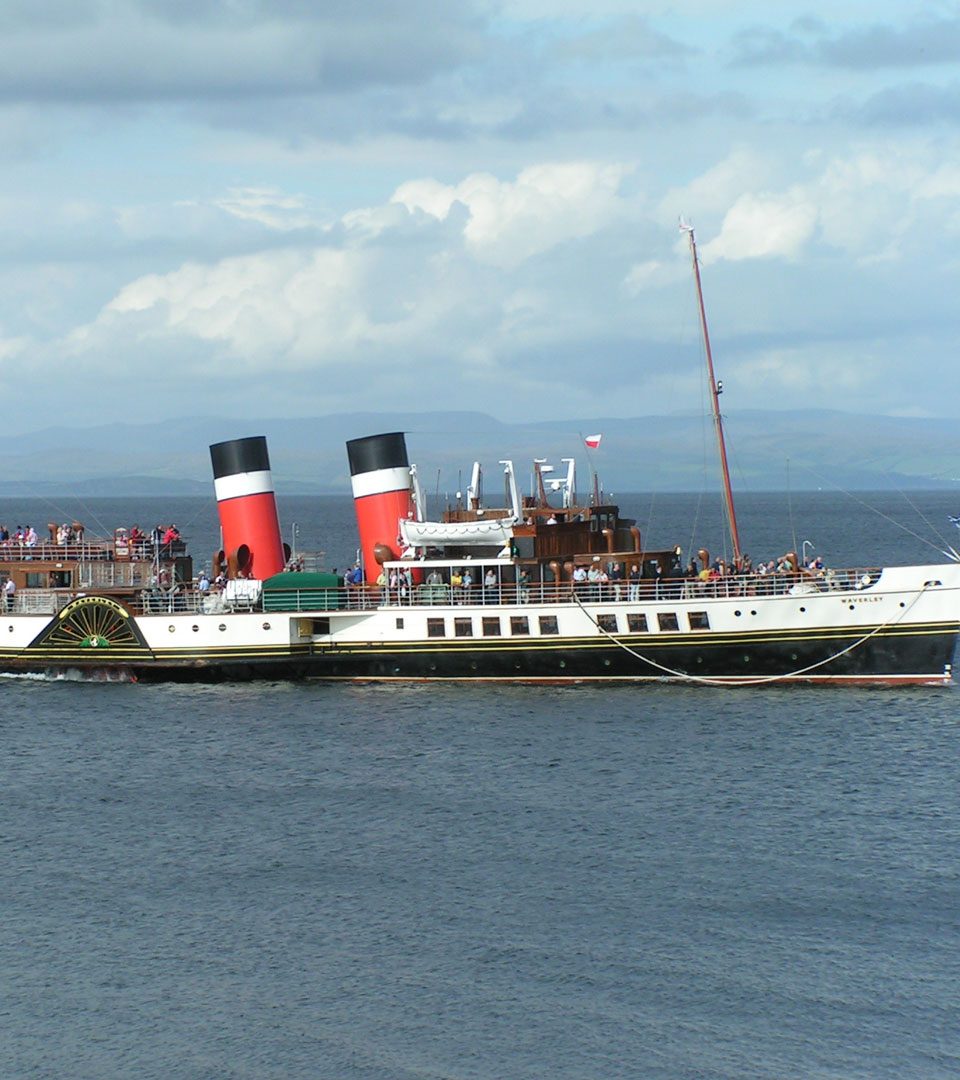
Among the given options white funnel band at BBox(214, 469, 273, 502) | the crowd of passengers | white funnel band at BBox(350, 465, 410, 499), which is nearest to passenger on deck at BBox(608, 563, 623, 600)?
the crowd of passengers

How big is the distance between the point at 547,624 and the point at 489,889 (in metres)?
21.7

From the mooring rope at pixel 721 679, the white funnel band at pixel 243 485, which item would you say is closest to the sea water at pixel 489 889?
the mooring rope at pixel 721 679

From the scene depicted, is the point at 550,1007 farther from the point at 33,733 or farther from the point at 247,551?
the point at 247,551

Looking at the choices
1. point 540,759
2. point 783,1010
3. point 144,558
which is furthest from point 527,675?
point 783,1010

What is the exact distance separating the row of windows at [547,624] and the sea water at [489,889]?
95.6 inches

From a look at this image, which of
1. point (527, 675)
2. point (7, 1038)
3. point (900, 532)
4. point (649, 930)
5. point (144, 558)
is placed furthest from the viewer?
point (900, 532)

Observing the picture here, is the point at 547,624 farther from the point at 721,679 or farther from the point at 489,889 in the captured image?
the point at 489,889

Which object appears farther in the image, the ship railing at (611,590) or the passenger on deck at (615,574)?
the passenger on deck at (615,574)

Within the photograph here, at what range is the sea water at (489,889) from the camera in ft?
93.6

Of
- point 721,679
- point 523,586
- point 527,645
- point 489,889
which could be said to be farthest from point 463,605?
point 489,889

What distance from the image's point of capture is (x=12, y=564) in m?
62.8

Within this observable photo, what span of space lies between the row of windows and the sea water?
2429 millimetres

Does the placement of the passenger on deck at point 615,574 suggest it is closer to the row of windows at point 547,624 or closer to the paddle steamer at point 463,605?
the paddle steamer at point 463,605

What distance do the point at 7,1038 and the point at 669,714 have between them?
2737 centimetres
